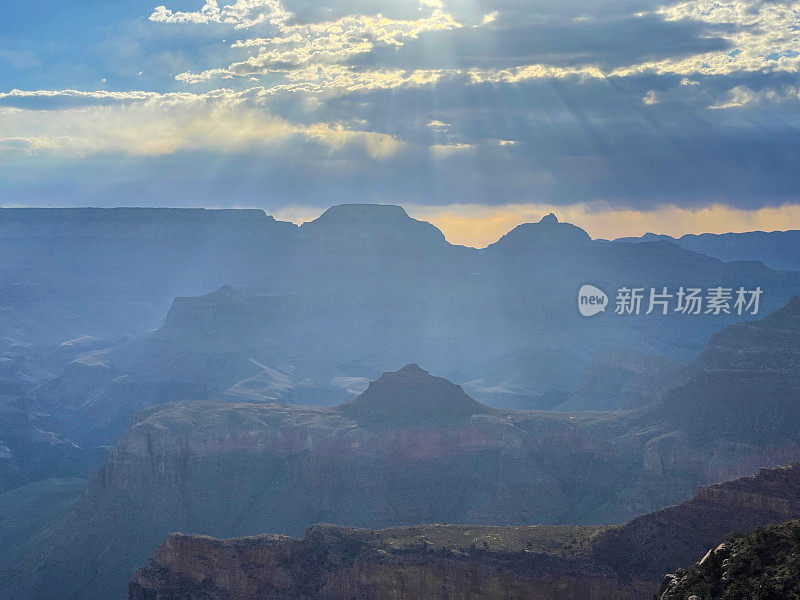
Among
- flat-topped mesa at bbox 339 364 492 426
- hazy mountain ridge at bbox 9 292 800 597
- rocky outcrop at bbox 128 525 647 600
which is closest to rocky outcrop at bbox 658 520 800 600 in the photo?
rocky outcrop at bbox 128 525 647 600

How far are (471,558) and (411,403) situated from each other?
58240 millimetres

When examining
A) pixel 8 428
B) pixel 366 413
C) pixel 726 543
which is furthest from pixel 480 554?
pixel 8 428

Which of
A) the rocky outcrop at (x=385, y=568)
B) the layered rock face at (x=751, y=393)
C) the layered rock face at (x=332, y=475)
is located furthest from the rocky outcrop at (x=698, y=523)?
the layered rock face at (x=332, y=475)

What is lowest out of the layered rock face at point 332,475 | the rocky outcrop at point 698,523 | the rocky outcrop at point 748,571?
the layered rock face at point 332,475

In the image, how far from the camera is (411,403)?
11244 cm

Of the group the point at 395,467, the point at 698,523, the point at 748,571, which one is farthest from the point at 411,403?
the point at 748,571

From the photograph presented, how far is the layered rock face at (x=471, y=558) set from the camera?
170 feet

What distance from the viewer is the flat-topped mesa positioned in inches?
4368

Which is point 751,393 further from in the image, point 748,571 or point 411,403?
point 748,571

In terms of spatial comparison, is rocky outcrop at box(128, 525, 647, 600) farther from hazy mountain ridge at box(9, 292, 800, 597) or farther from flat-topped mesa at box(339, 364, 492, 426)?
flat-topped mesa at box(339, 364, 492, 426)

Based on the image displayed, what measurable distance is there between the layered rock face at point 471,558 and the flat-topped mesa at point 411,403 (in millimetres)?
52009

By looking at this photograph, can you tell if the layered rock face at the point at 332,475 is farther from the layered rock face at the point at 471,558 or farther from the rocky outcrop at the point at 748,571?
the rocky outcrop at the point at 748,571

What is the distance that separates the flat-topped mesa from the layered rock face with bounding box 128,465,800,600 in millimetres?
52009

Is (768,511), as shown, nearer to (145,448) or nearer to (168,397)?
(145,448)
